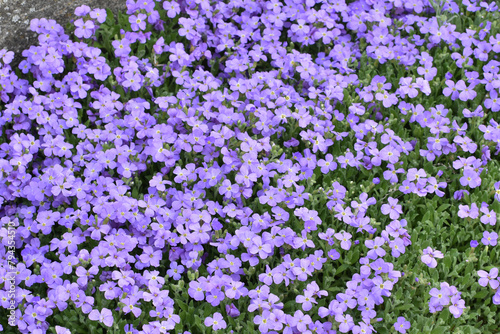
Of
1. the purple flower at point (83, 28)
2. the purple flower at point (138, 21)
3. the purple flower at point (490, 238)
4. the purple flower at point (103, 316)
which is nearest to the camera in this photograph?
the purple flower at point (103, 316)

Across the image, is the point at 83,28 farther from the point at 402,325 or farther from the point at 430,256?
the point at 402,325

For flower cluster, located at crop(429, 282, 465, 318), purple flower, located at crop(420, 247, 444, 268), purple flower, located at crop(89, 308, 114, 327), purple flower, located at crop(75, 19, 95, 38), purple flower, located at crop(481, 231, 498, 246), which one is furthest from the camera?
purple flower, located at crop(75, 19, 95, 38)

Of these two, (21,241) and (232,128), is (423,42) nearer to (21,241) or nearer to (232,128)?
(232,128)

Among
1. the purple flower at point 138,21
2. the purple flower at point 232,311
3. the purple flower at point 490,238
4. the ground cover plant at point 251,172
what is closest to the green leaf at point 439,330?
the ground cover plant at point 251,172

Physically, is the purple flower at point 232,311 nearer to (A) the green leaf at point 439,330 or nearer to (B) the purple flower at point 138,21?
(A) the green leaf at point 439,330

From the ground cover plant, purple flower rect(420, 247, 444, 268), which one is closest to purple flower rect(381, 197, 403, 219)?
the ground cover plant

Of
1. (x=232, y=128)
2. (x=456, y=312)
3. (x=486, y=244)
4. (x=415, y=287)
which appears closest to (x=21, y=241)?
(x=232, y=128)

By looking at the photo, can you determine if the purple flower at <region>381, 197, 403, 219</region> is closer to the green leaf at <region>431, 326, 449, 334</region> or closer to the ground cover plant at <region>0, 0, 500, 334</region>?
the ground cover plant at <region>0, 0, 500, 334</region>
